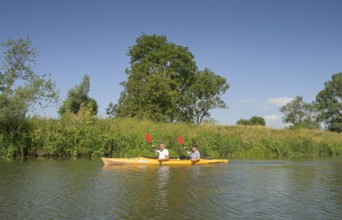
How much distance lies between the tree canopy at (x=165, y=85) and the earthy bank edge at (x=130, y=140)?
916 cm

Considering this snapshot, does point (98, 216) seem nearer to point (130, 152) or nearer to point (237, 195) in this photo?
point (237, 195)

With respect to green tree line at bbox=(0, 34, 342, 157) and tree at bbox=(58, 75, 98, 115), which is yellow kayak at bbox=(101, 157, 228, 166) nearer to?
green tree line at bbox=(0, 34, 342, 157)

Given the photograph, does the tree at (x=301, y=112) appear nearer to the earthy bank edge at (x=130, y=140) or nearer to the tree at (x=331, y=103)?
the tree at (x=331, y=103)

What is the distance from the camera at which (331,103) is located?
232 ft

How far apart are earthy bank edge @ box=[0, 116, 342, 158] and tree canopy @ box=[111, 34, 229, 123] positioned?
9.16 metres

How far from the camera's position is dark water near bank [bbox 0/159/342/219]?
8422mm

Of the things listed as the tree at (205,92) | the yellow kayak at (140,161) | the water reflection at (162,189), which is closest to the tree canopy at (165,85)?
the tree at (205,92)

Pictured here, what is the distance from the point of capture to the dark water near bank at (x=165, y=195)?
8422 mm

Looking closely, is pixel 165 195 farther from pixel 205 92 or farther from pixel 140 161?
pixel 205 92

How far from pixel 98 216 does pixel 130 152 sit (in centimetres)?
1530

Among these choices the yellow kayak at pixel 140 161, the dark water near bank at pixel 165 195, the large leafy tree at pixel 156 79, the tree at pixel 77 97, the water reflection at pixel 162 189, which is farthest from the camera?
the tree at pixel 77 97

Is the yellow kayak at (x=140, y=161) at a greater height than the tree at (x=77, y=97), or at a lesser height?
lesser

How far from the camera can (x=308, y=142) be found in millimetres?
31719

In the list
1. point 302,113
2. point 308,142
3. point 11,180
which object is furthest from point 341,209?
point 302,113
